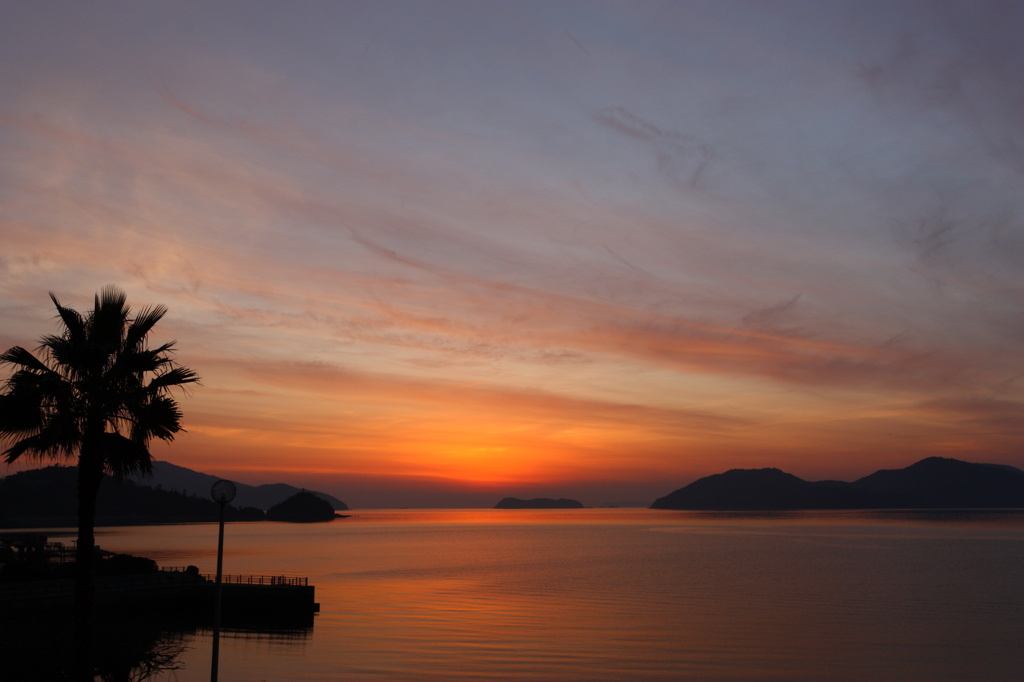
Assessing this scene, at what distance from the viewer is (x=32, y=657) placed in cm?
2559

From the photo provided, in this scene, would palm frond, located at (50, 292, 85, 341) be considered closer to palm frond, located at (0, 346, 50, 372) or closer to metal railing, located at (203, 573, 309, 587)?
palm frond, located at (0, 346, 50, 372)

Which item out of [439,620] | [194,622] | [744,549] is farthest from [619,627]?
[744,549]

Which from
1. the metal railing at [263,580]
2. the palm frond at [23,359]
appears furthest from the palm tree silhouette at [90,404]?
the metal railing at [263,580]

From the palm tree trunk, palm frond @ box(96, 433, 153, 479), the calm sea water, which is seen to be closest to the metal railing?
the calm sea water

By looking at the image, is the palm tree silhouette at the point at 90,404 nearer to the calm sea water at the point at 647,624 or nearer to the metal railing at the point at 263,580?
the calm sea water at the point at 647,624

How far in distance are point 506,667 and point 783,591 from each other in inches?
2300

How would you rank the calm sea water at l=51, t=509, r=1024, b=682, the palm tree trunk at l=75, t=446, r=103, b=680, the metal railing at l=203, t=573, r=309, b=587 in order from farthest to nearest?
the metal railing at l=203, t=573, r=309, b=587 < the calm sea water at l=51, t=509, r=1024, b=682 < the palm tree trunk at l=75, t=446, r=103, b=680

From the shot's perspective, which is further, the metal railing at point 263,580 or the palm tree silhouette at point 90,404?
the metal railing at point 263,580

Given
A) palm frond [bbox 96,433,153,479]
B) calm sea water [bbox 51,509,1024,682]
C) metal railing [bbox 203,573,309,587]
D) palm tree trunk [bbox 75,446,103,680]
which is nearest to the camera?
palm tree trunk [bbox 75,446,103,680]

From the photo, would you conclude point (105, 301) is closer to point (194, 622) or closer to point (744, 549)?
point (194, 622)

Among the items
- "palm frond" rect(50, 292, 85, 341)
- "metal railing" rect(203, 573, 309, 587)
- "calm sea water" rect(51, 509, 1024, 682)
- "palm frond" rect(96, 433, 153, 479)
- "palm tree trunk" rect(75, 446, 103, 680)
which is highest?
"palm frond" rect(50, 292, 85, 341)

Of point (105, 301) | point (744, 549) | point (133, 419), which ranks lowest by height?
point (744, 549)

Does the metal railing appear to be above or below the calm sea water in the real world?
above

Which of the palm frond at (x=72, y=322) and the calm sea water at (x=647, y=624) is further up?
the palm frond at (x=72, y=322)
